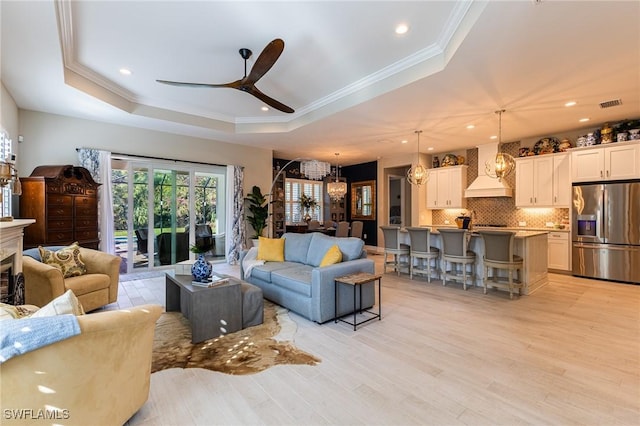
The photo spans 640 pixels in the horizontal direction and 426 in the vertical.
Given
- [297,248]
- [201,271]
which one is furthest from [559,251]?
[201,271]

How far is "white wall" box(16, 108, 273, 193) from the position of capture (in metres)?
5.00

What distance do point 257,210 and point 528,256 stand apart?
5781 millimetres

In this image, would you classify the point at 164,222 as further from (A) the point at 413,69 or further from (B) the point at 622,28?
(B) the point at 622,28

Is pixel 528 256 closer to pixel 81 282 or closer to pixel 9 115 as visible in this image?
pixel 81 282

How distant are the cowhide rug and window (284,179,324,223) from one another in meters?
6.48

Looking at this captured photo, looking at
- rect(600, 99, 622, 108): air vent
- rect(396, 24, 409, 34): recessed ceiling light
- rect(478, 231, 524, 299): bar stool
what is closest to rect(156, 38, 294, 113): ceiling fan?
rect(396, 24, 409, 34): recessed ceiling light

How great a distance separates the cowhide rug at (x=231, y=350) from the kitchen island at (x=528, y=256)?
12.0 ft

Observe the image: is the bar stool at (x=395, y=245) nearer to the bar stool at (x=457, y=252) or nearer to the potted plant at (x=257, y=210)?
the bar stool at (x=457, y=252)

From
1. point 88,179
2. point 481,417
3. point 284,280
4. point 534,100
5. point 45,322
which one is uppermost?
point 534,100

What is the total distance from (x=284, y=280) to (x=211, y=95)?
3390 millimetres

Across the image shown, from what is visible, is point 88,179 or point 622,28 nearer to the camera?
point 622,28

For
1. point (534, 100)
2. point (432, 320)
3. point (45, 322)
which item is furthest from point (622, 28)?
point (45, 322)

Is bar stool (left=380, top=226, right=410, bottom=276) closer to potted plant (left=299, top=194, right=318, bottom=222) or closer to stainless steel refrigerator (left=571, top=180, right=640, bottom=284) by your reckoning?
stainless steel refrigerator (left=571, top=180, right=640, bottom=284)

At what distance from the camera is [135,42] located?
11.2 feet
